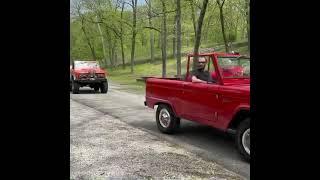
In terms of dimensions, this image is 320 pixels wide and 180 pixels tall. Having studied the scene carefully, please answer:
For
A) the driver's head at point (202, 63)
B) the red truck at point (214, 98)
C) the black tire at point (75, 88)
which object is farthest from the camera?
the black tire at point (75, 88)

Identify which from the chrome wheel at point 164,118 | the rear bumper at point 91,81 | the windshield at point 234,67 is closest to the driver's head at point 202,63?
the windshield at point 234,67

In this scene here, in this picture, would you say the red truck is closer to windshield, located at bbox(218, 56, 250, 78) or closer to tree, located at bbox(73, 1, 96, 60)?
windshield, located at bbox(218, 56, 250, 78)

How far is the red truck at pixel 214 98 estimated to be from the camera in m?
6.72

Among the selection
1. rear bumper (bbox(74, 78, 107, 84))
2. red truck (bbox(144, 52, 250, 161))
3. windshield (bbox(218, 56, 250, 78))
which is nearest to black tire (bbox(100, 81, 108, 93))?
rear bumper (bbox(74, 78, 107, 84))

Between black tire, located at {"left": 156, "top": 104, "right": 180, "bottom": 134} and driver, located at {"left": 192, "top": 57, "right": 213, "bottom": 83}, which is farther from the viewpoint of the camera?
black tire, located at {"left": 156, "top": 104, "right": 180, "bottom": 134}

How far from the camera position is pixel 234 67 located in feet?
26.1

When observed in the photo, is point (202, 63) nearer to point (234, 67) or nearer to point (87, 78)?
point (234, 67)

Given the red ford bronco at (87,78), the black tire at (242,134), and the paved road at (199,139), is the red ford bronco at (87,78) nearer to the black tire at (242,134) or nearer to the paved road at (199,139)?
the paved road at (199,139)

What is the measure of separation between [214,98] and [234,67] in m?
0.94

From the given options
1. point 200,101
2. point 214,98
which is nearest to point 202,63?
point 200,101

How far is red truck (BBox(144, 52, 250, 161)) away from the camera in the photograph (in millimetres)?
6723
